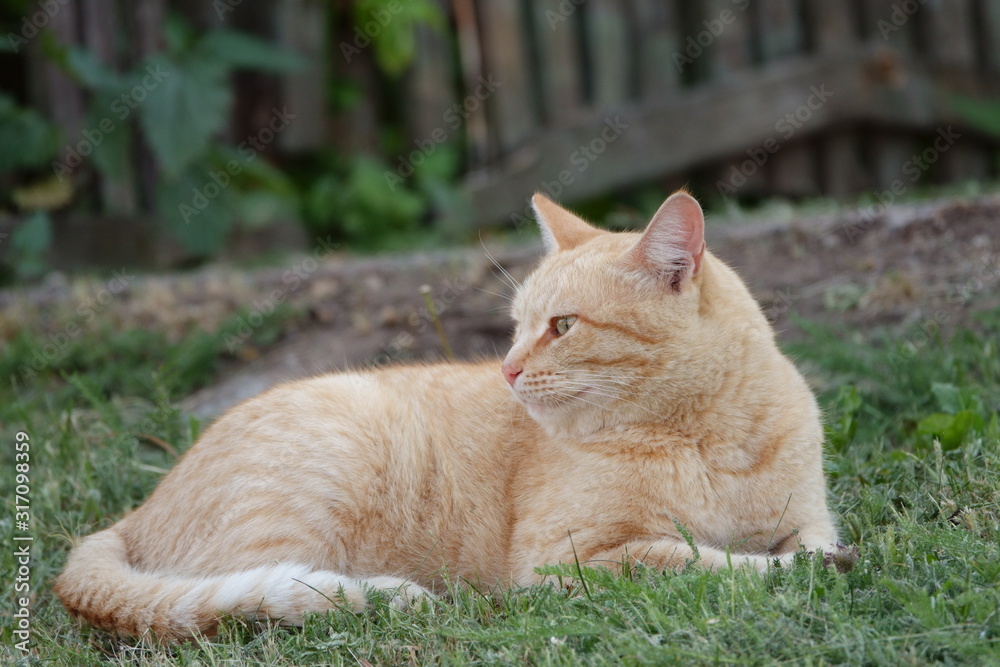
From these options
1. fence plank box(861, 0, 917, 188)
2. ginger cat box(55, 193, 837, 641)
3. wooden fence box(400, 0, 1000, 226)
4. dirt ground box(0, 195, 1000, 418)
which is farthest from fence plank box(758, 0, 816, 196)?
ginger cat box(55, 193, 837, 641)

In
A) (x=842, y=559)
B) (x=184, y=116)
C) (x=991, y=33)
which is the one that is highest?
(x=184, y=116)

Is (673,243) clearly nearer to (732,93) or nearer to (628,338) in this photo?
(628,338)

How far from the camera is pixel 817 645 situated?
6.79ft

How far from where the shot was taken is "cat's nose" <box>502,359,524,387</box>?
2.90 meters

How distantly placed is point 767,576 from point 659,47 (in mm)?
6083

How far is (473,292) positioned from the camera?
5586mm

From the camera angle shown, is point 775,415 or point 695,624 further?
point 775,415

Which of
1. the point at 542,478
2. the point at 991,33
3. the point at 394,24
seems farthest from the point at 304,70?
the point at 542,478

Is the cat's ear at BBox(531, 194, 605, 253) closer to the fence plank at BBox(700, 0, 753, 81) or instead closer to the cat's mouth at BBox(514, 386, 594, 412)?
the cat's mouth at BBox(514, 386, 594, 412)

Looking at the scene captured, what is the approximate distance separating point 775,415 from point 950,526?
0.57 m

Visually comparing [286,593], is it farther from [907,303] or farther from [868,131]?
[868,131]

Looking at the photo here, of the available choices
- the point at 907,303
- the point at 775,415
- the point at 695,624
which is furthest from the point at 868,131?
the point at 695,624

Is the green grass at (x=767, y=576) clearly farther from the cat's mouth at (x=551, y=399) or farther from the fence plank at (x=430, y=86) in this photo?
the fence plank at (x=430, y=86)

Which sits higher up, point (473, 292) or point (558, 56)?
point (558, 56)
